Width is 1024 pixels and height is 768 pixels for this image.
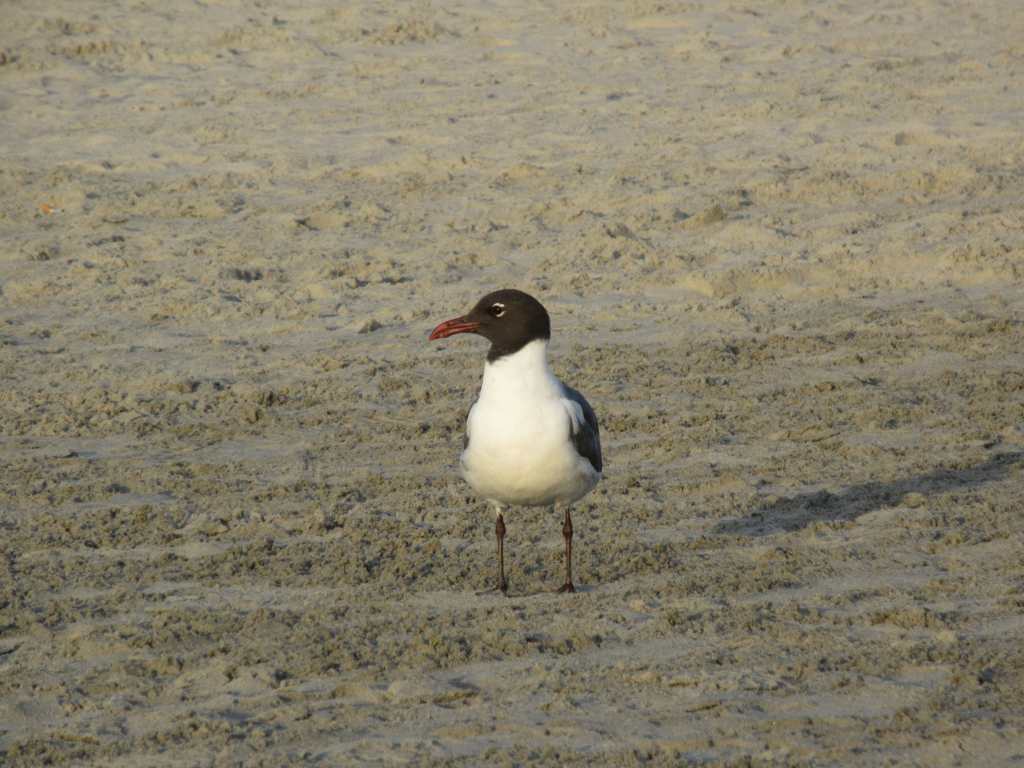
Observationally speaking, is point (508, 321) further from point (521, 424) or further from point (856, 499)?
point (856, 499)

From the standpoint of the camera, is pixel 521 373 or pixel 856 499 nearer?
pixel 521 373

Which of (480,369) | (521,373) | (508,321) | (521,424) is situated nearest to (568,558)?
(521,424)

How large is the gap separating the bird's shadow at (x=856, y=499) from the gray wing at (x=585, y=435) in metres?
0.78

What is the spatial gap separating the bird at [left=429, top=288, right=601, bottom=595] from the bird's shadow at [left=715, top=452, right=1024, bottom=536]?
1000mm

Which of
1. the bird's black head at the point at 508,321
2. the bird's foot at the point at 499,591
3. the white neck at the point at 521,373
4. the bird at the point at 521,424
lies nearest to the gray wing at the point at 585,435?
the bird at the point at 521,424

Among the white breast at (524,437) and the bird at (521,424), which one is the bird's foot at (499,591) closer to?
the bird at (521,424)

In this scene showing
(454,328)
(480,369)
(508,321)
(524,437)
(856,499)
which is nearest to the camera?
(524,437)

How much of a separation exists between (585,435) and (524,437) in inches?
12.1

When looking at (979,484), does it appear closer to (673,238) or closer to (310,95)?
(673,238)

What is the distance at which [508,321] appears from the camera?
4340mm

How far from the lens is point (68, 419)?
6.07 metres

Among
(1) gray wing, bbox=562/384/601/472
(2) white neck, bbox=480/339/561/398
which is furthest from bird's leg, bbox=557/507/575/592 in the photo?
(2) white neck, bbox=480/339/561/398

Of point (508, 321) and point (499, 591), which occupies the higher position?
point (508, 321)

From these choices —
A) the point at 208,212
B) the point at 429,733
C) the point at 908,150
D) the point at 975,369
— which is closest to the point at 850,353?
the point at 975,369
